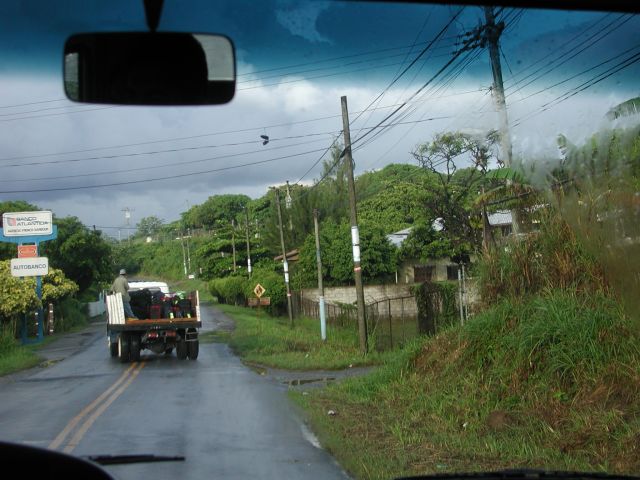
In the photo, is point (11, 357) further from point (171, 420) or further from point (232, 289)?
point (232, 289)

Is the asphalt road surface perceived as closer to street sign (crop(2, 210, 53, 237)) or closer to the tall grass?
the tall grass

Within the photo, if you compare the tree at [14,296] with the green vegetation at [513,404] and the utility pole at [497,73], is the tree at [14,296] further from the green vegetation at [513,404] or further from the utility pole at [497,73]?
the utility pole at [497,73]

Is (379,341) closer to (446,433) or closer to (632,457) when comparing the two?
(446,433)

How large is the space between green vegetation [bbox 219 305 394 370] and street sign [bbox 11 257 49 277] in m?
7.90

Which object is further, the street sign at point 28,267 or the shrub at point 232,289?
the shrub at point 232,289

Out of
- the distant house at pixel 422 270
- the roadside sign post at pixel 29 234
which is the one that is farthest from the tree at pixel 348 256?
the roadside sign post at pixel 29 234

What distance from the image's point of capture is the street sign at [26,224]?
3362cm

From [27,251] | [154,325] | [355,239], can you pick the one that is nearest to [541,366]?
[355,239]

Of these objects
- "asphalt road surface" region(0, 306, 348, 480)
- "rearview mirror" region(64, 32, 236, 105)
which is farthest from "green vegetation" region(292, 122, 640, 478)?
"rearview mirror" region(64, 32, 236, 105)

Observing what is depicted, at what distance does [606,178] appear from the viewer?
9.04 metres

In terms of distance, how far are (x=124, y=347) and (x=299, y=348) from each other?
523cm

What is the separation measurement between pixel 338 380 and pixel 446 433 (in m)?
6.99

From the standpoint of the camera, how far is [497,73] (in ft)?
48.2

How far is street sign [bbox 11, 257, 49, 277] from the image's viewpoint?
3122cm
